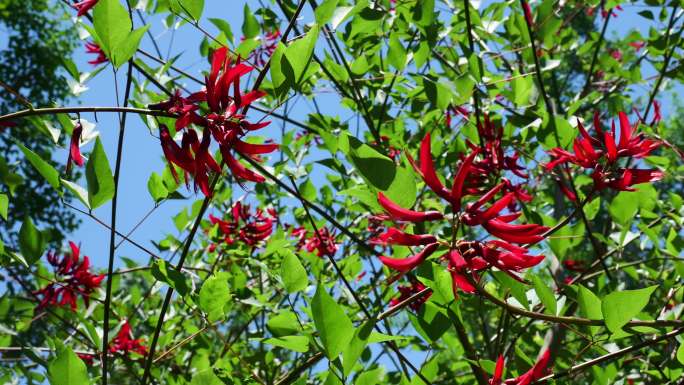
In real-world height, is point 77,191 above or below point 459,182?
above

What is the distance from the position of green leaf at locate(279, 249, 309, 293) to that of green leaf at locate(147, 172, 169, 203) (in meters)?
0.29

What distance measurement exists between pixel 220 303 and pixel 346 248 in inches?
61.1

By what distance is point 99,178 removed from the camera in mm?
833

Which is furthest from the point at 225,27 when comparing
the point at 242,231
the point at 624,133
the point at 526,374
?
the point at 526,374

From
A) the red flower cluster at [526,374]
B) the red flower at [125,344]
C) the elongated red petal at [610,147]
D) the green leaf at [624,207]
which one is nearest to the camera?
the red flower cluster at [526,374]

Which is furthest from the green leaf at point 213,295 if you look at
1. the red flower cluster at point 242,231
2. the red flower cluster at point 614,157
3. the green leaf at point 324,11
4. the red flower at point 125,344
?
the red flower at point 125,344

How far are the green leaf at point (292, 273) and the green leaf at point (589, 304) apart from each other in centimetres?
36

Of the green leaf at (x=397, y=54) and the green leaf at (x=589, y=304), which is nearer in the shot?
the green leaf at (x=589, y=304)

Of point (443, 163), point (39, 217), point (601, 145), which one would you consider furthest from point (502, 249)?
point (39, 217)

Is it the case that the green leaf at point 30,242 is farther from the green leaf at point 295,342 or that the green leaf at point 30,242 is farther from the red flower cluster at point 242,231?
the red flower cluster at point 242,231

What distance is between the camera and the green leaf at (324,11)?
3.50ft

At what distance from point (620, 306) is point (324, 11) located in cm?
61

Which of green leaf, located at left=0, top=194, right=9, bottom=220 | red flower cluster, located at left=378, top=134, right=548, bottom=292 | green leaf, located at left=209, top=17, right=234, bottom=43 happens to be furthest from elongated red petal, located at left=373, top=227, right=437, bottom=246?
green leaf, located at left=209, top=17, right=234, bottom=43

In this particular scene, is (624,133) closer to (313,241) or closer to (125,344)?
(313,241)
